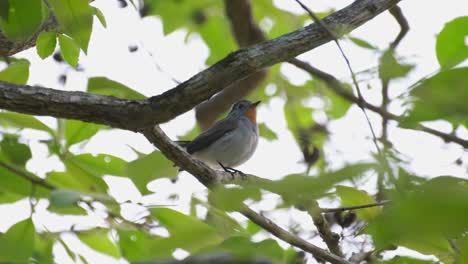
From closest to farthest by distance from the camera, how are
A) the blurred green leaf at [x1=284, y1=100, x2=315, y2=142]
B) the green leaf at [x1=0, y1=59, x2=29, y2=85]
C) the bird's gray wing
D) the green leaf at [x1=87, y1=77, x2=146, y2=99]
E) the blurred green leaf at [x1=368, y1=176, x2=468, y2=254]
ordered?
1. the blurred green leaf at [x1=368, y1=176, x2=468, y2=254]
2. the green leaf at [x1=87, y1=77, x2=146, y2=99]
3. the green leaf at [x1=0, y1=59, x2=29, y2=85]
4. the blurred green leaf at [x1=284, y1=100, x2=315, y2=142]
5. the bird's gray wing

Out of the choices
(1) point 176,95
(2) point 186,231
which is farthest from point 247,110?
(2) point 186,231

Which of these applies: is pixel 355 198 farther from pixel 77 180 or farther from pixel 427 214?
pixel 427 214

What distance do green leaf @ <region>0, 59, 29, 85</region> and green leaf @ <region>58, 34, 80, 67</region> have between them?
0.24 metres

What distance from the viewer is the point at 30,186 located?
6.47ft

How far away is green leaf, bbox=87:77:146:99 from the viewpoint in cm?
252

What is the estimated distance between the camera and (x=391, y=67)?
1.09m

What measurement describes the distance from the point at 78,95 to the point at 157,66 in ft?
4.96

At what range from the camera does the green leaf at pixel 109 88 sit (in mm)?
2516

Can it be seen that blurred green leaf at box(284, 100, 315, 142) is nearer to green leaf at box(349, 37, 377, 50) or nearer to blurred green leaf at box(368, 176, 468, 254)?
green leaf at box(349, 37, 377, 50)

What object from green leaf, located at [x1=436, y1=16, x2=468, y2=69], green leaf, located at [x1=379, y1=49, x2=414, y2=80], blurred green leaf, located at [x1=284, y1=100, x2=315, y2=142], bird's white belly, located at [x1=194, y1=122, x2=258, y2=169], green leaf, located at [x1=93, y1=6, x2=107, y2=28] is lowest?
green leaf, located at [x1=379, y1=49, x2=414, y2=80]

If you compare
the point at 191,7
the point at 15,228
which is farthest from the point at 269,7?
the point at 15,228

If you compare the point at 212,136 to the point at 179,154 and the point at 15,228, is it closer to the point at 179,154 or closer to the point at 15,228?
the point at 179,154

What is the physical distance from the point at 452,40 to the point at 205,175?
226 centimetres

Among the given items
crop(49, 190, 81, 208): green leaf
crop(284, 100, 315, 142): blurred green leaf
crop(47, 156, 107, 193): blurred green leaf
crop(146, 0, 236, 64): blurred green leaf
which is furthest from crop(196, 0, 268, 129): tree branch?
crop(49, 190, 81, 208): green leaf
